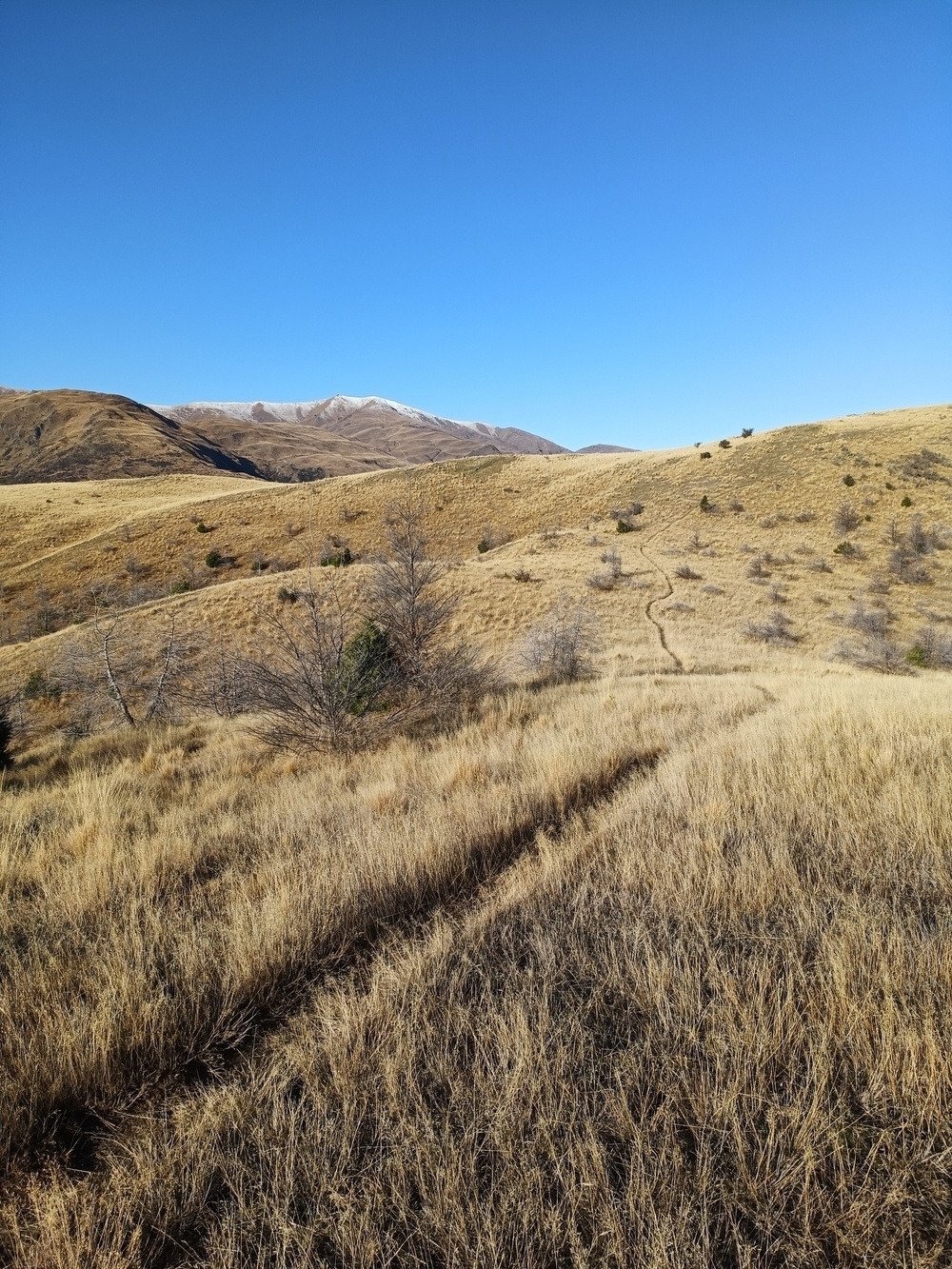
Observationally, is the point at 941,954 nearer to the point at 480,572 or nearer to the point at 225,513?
the point at 480,572

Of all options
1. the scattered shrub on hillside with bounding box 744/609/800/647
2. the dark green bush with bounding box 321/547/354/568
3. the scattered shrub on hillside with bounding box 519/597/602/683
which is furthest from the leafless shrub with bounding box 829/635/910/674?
the dark green bush with bounding box 321/547/354/568

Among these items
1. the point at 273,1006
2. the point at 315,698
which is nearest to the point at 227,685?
the point at 315,698

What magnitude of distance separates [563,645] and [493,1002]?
49.7 ft

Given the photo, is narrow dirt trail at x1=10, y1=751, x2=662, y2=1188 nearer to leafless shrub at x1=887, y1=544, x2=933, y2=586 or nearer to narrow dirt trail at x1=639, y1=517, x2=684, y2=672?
narrow dirt trail at x1=639, y1=517, x2=684, y2=672

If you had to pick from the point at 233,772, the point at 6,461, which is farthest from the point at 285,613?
the point at 6,461

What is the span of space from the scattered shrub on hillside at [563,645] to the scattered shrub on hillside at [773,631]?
6928mm

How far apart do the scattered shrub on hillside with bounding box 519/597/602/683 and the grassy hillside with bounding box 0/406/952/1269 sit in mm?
8251

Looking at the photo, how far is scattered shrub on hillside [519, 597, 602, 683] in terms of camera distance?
605 inches

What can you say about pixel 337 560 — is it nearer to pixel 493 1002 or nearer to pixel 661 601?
pixel 661 601

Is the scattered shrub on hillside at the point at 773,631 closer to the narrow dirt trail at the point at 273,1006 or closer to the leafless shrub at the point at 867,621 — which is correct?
the leafless shrub at the point at 867,621

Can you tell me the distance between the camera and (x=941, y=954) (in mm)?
2256

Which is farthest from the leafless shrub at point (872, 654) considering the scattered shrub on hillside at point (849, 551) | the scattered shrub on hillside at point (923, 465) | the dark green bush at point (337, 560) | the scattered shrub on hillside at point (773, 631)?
the dark green bush at point (337, 560)

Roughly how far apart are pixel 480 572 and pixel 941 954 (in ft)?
91.2

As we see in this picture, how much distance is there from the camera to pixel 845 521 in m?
32.1
